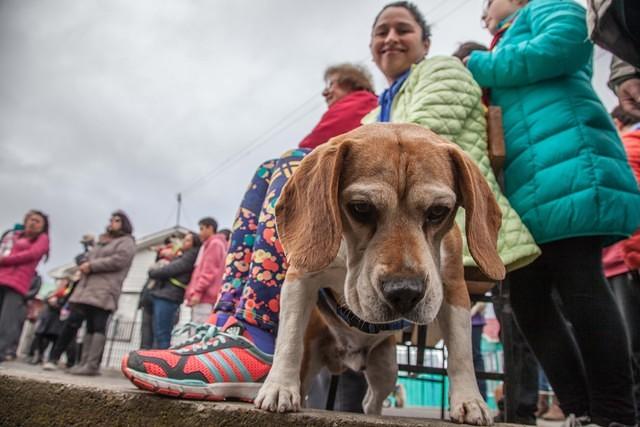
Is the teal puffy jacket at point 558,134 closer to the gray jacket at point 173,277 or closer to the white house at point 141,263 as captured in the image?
the gray jacket at point 173,277

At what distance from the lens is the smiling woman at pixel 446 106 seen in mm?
2084

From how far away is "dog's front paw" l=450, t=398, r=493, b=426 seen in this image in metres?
1.48

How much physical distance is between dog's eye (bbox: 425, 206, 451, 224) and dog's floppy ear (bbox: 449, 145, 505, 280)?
0.08m

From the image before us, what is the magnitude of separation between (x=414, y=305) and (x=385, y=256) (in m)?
0.17

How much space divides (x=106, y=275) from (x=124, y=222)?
0.91m

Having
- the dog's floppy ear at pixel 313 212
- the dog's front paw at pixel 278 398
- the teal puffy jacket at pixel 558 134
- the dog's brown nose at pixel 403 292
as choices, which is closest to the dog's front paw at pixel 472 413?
the dog's brown nose at pixel 403 292

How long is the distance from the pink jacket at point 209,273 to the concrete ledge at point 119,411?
14.3 feet

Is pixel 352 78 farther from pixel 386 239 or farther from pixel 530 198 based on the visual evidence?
pixel 386 239

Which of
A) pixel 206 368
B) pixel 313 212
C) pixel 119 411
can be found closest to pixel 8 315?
pixel 119 411

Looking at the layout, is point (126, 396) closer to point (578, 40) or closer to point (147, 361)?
point (147, 361)

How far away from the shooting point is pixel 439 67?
7.73 ft

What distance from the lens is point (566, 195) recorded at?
212 centimetres

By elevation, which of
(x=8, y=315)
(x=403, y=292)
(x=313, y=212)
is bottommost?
(x=403, y=292)

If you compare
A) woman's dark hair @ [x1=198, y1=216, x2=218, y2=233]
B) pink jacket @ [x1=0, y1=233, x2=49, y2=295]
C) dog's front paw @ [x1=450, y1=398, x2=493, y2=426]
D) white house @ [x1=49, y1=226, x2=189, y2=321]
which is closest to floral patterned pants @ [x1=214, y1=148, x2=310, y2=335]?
dog's front paw @ [x1=450, y1=398, x2=493, y2=426]
